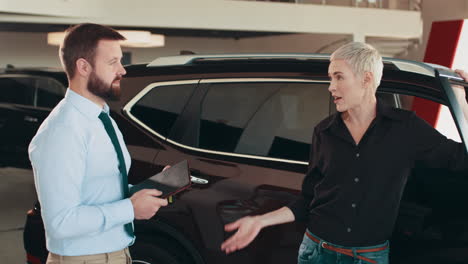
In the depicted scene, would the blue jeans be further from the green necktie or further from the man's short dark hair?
the man's short dark hair

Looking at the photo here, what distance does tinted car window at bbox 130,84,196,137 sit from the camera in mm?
3289

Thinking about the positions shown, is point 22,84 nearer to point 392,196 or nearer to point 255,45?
point 392,196

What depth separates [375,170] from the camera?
215cm

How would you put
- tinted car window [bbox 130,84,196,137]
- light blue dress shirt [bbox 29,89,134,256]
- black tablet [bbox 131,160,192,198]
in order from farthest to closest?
tinted car window [bbox 130,84,196,137], black tablet [bbox 131,160,192,198], light blue dress shirt [bbox 29,89,134,256]

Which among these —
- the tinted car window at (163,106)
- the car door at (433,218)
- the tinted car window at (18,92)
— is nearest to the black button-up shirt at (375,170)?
the car door at (433,218)

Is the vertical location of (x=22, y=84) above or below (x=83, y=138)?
below

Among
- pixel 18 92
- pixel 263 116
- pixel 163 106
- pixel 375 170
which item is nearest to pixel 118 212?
pixel 375 170

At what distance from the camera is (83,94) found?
1947 millimetres

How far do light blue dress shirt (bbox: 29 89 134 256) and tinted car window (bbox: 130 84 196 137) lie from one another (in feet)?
4.05

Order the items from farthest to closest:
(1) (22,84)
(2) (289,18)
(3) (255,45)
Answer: (3) (255,45)
(2) (289,18)
(1) (22,84)

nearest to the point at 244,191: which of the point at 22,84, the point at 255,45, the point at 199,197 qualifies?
the point at 199,197

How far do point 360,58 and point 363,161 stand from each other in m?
0.36

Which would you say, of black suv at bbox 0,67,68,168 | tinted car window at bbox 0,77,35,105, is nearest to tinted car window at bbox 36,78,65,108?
black suv at bbox 0,67,68,168

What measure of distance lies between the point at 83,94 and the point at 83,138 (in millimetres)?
159
